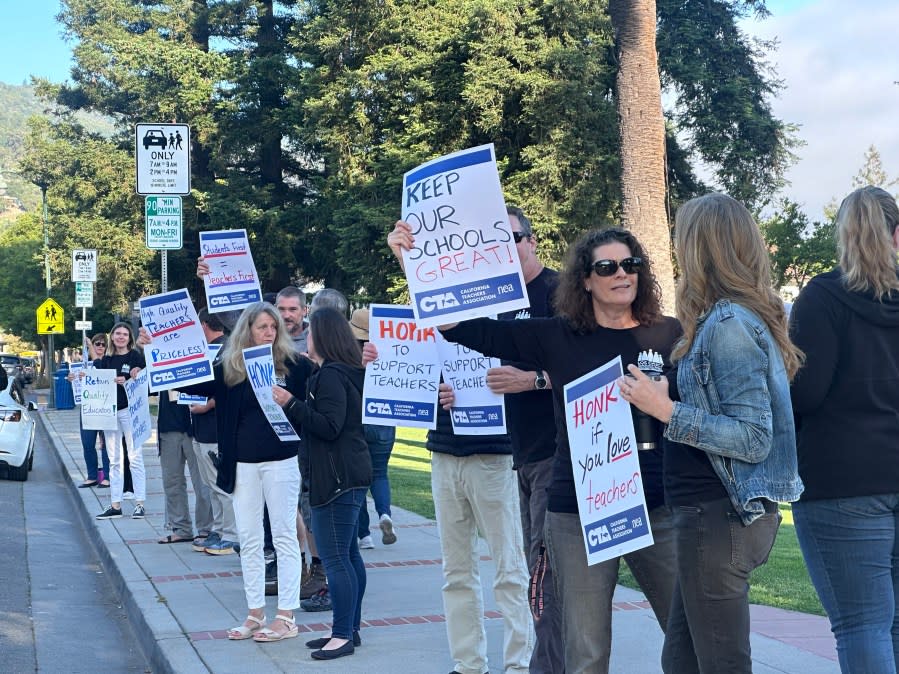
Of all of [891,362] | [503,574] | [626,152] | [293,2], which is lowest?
[503,574]

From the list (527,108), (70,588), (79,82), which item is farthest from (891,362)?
(79,82)

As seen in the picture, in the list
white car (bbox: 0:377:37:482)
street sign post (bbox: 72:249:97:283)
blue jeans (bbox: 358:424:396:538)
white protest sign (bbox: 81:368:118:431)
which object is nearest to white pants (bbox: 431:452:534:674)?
blue jeans (bbox: 358:424:396:538)

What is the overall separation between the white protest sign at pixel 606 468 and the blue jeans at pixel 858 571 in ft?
2.11

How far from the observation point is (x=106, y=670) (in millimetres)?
7078

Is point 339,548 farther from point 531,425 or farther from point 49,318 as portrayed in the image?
point 49,318

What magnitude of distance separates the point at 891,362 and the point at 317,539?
350 centimetres

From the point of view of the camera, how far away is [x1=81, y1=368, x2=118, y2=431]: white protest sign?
13.4 meters

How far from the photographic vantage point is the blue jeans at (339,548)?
6367 mm

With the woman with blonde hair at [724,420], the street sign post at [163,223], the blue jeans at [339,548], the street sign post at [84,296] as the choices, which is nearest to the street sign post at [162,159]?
the street sign post at [163,223]

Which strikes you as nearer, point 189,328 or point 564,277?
point 564,277

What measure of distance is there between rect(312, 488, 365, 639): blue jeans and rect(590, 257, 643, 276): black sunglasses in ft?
8.95

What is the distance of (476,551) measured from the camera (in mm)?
5688

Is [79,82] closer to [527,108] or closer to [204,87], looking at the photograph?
[204,87]

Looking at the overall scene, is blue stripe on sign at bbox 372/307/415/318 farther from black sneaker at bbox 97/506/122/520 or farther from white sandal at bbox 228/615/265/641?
black sneaker at bbox 97/506/122/520
